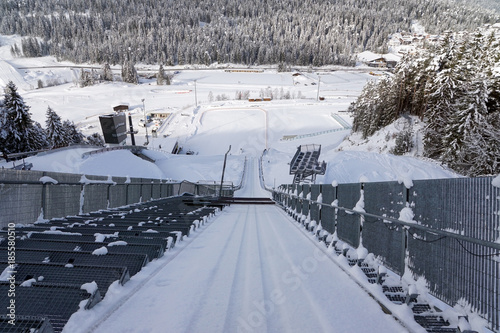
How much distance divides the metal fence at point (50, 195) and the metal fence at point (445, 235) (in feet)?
23.0

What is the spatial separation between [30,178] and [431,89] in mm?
47435

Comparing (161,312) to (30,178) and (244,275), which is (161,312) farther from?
(30,178)

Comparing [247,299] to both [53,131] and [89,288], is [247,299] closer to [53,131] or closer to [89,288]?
[89,288]

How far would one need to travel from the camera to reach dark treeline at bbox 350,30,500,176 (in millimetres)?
27906

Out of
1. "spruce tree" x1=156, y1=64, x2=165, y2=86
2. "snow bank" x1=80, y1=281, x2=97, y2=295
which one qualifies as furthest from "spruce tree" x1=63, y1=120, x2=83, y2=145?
"spruce tree" x1=156, y1=64, x2=165, y2=86

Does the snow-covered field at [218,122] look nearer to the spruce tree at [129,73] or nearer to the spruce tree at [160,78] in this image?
the spruce tree at [160,78]

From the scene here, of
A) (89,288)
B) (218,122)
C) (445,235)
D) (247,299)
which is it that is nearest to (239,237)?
(247,299)

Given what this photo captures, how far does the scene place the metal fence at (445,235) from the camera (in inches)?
114

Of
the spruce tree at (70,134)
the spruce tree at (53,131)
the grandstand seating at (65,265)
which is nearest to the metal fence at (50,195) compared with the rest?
the grandstand seating at (65,265)

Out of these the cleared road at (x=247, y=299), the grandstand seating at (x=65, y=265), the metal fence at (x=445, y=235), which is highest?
the metal fence at (x=445, y=235)

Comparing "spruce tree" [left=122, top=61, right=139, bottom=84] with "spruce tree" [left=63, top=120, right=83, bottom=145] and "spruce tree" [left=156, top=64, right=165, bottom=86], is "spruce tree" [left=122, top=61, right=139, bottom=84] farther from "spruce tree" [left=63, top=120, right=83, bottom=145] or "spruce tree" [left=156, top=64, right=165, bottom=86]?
"spruce tree" [left=63, top=120, right=83, bottom=145]

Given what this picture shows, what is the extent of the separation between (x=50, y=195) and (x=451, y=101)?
145 ft

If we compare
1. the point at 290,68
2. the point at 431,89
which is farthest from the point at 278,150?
the point at 290,68

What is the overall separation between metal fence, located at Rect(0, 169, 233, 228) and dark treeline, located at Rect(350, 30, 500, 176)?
27992 mm
